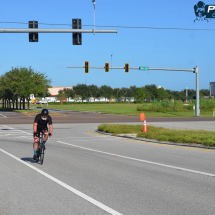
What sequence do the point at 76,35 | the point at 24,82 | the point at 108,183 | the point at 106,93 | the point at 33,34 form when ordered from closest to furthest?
the point at 108,183 < the point at 33,34 < the point at 76,35 < the point at 24,82 < the point at 106,93

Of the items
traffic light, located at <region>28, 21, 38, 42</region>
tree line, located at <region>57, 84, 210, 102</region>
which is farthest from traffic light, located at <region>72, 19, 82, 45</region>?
tree line, located at <region>57, 84, 210, 102</region>

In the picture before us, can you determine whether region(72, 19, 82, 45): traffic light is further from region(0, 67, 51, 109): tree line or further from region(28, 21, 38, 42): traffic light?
region(0, 67, 51, 109): tree line

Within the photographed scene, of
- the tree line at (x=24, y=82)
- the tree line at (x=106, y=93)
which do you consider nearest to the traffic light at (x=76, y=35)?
the tree line at (x=24, y=82)

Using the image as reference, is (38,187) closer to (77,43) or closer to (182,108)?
(77,43)

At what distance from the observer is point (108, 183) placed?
24.8 ft

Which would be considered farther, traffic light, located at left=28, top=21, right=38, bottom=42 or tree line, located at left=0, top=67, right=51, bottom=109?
tree line, located at left=0, top=67, right=51, bottom=109

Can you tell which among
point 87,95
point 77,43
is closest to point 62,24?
point 77,43

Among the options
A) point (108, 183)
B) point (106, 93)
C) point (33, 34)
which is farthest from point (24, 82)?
point (106, 93)

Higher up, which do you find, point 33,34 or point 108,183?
point 33,34

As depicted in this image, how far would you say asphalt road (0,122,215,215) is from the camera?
18.7 ft

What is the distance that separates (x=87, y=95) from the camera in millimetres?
173875

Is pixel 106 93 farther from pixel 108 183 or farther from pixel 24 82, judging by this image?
pixel 108 183

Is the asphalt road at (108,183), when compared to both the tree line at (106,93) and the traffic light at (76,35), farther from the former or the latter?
the tree line at (106,93)

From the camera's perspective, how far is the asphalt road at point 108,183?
18.7 ft
